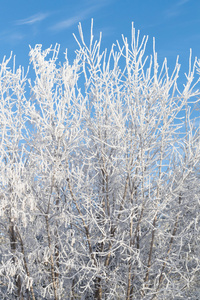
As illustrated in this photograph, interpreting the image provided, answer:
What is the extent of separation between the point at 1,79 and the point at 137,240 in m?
4.59

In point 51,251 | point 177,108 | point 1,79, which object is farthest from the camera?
A: point 1,79

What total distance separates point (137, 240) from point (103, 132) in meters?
2.18

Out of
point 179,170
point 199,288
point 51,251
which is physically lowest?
point 199,288

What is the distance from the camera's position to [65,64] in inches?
275

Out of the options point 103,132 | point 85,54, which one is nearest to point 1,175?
point 103,132

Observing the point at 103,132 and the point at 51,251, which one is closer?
the point at 51,251

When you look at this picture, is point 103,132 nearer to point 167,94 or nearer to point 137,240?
point 167,94

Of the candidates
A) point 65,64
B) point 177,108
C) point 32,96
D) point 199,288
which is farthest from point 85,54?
point 199,288

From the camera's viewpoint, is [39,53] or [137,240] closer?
[39,53]

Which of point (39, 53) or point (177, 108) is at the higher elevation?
point (39, 53)

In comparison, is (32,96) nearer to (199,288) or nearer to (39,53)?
(39,53)

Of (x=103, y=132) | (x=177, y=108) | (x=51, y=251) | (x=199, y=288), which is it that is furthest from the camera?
(x=199, y=288)

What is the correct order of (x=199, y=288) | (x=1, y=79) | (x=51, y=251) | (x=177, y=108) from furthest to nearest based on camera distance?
(x=199, y=288), (x=1, y=79), (x=51, y=251), (x=177, y=108)

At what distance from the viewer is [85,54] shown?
6.45m
